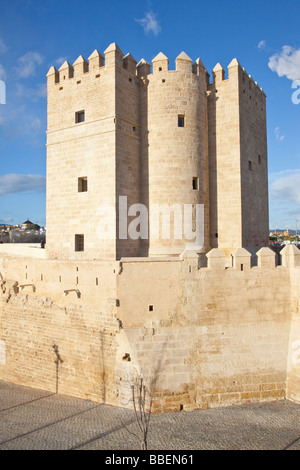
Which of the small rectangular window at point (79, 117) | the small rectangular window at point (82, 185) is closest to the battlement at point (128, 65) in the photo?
the small rectangular window at point (79, 117)

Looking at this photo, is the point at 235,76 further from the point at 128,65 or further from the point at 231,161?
the point at 128,65

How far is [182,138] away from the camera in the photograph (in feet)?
44.3

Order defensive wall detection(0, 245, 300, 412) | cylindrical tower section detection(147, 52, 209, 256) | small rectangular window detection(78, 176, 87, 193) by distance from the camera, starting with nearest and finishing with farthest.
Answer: defensive wall detection(0, 245, 300, 412) → cylindrical tower section detection(147, 52, 209, 256) → small rectangular window detection(78, 176, 87, 193)

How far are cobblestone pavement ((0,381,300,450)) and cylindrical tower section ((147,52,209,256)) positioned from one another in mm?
5861

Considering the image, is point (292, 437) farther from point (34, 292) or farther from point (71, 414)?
point (34, 292)

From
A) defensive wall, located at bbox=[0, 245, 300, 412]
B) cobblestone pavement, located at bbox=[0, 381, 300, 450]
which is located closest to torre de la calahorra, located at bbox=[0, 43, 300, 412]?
defensive wall, located at bbox=[0, 245, 300, 412]

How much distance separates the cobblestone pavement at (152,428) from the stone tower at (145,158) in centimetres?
553

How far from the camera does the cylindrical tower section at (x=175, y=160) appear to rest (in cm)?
1340

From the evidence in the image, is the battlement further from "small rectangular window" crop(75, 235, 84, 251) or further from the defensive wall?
the defensive wall

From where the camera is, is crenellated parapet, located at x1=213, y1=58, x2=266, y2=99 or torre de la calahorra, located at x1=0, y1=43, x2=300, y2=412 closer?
torre de la calahorra, located at x1=0, y1=43, x2=300, y2=412

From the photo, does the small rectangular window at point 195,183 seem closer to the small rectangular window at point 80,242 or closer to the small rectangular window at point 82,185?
the small rectangular window at point 82,185

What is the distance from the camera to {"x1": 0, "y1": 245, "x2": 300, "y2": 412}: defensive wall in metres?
10.5

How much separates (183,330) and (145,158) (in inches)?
280

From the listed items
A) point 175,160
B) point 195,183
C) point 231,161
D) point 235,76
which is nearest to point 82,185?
point 175,160
